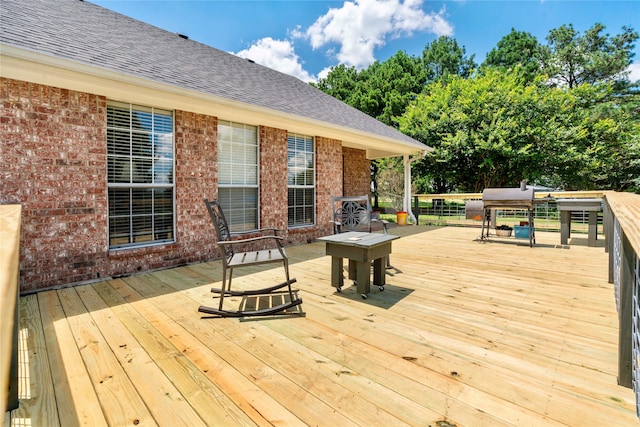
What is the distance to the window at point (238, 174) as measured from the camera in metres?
5.50

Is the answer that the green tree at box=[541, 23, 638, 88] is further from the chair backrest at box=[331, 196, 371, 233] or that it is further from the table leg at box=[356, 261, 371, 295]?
the table leg at box=[356, 261, 371, 295]

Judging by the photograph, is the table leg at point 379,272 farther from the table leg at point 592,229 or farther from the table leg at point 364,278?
the table leg at point 592,229

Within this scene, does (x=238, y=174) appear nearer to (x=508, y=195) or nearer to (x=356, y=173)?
(x=508, y=195)

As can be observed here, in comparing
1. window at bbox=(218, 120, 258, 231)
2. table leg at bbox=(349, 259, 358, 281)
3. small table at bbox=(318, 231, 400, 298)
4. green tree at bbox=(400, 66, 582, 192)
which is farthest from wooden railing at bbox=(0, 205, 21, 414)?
green tree at bbox=(400, 66, 582, 192)

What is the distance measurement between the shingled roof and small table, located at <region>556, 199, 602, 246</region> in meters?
4.31

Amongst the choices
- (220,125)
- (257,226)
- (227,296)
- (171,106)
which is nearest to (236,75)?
(220,125)

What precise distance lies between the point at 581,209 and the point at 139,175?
312 inches

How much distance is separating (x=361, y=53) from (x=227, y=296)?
2358 centimetres

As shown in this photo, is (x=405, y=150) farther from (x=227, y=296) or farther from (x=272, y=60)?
(x=272, y=60)

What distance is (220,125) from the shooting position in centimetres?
544

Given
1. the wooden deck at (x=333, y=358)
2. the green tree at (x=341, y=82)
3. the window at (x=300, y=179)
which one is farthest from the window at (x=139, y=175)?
the green tree at (x=341, y=82)

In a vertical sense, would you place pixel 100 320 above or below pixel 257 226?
below

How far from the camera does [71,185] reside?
3840 millimetres

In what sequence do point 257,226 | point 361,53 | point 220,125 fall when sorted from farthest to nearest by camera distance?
point 361,53, point 257,226, point 220,125
